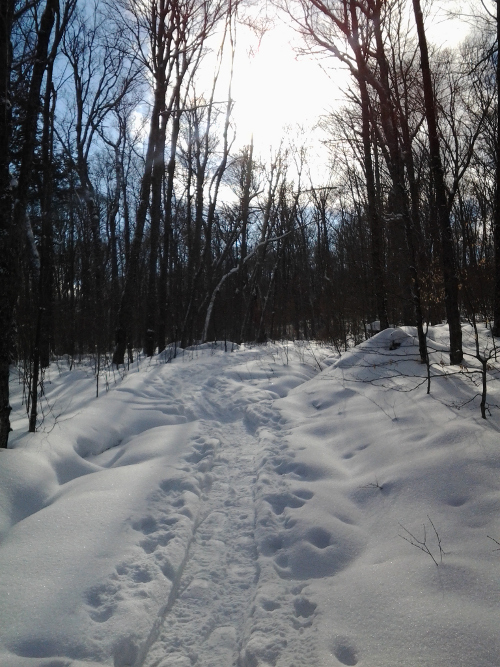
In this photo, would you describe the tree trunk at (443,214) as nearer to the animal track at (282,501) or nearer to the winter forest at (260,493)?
the winter forest at (260,493)

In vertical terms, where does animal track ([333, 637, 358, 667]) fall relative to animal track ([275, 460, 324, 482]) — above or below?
below

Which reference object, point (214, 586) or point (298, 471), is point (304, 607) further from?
point (298, 471)

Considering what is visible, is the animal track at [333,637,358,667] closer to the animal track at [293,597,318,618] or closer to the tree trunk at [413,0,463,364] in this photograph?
the animal track at [293,597,318,618]

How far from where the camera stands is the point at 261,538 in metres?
3.15

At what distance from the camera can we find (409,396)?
17.0 ft

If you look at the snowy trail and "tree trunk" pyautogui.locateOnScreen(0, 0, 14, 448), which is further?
"tree trunk" pyautogui.locateOnScreen(0, 0, 14, 448)

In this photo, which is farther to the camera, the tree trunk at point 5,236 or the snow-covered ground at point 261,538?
the tree trunk at point 5,236

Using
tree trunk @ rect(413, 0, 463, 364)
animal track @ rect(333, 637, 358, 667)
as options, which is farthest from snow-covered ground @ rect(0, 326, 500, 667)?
tree trunk @ rect(413, 0, 463, 364)

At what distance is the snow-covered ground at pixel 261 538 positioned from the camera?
211cm

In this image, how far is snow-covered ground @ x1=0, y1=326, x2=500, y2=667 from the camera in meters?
2.11

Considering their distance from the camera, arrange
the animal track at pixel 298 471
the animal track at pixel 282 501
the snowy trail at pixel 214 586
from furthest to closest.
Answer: the animal track at pixel 298 471
the animal track at pixel 282 501
the snowy trail at pixel 214 586

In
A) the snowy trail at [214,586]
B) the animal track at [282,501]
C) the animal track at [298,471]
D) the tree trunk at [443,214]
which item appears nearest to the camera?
the snowy trail at [214,586]

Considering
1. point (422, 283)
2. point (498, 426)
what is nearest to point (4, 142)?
point (498, 426)

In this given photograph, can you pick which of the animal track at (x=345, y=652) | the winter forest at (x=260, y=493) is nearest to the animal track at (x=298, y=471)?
the winter forest at (x=260, y=493)
